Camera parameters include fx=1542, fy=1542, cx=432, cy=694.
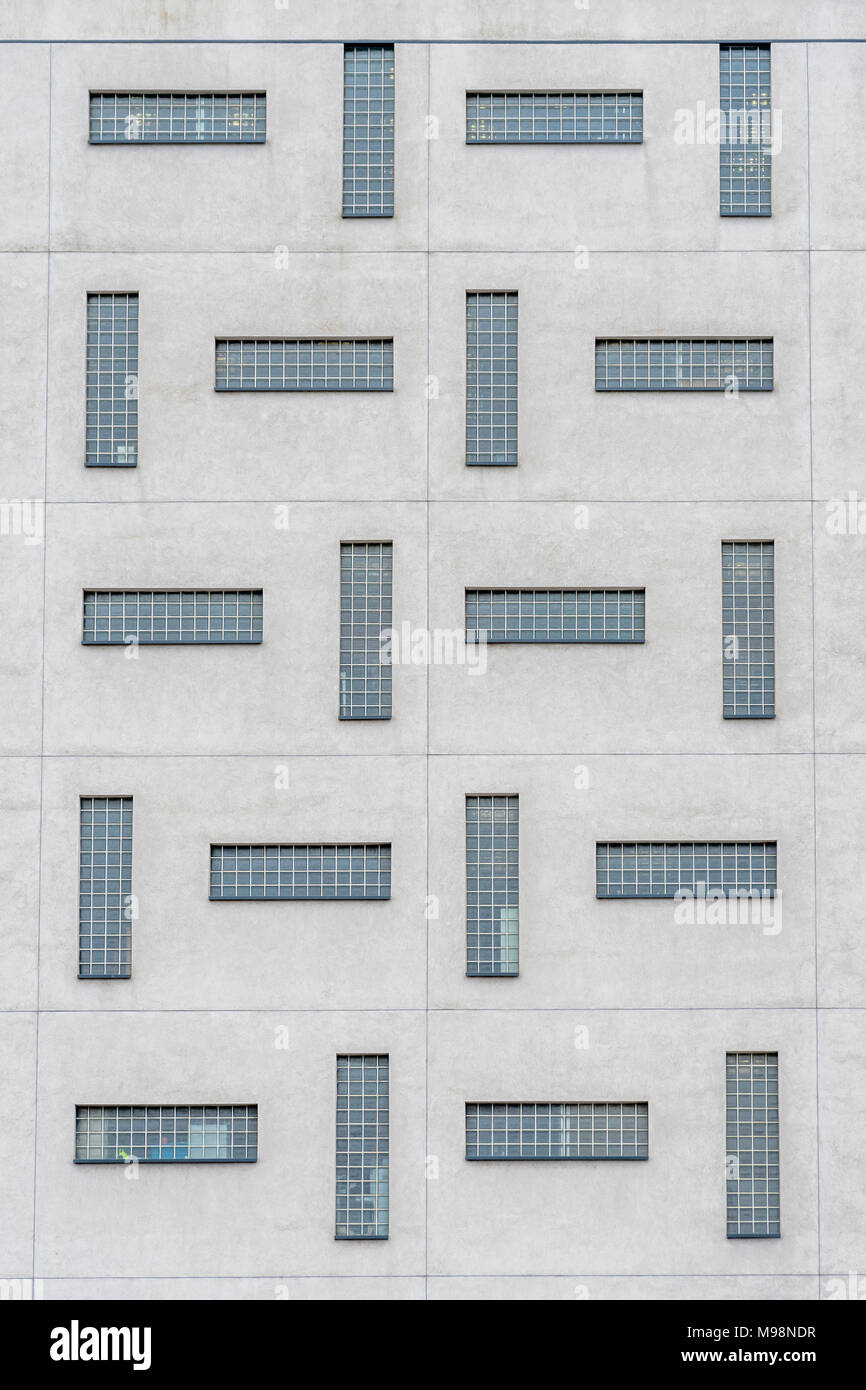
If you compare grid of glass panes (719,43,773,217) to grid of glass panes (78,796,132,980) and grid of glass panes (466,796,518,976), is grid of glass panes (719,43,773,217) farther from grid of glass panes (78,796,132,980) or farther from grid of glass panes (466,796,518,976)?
grid of glass panes (78,796,132,980)

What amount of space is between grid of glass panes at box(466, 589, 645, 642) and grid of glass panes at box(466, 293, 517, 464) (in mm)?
2716

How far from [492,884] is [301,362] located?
35.7ft

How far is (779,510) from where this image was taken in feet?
98.4

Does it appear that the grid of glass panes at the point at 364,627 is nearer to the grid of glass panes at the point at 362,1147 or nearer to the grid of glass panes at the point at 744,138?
the grid of glass panes at the point at 362,1147

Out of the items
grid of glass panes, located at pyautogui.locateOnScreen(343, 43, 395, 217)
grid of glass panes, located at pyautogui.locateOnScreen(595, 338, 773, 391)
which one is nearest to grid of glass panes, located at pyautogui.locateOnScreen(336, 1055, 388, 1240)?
grid of glass panes, located at pyautogui.locateOnScreen(595, 338, 773, 391)

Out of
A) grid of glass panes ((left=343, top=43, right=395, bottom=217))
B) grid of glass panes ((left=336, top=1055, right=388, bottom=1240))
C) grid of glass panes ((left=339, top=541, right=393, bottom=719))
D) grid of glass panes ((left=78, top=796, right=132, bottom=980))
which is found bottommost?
grid of glass panes ((left=336, top=1055, right=388, bottom=1240))

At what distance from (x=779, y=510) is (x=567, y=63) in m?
9.86

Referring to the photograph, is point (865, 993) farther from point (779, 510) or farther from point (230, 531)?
point (230, 531)

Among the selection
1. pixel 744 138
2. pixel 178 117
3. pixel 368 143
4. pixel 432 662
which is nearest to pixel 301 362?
pixel 368 143

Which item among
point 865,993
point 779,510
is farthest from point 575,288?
point 865,993

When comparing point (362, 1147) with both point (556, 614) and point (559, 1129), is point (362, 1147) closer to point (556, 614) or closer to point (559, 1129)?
point (559, 1129)

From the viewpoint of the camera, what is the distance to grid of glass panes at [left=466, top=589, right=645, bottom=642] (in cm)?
2989

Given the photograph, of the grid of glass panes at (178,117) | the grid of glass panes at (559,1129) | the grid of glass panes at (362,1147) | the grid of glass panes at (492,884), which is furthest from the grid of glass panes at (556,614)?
the grid of glass panes at (178,117)

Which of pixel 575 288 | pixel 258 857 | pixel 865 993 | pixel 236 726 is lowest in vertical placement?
pixel 865 993
